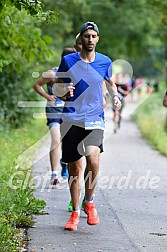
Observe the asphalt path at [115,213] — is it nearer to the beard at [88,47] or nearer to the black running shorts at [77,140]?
the black running shorts at [77,140]

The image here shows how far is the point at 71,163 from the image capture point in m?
7.86

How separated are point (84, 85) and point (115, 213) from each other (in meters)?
1.89

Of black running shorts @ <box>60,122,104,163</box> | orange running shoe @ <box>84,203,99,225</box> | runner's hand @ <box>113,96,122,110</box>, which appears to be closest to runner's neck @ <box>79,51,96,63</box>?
runner's hand @ <box>113,96,122,110</box>

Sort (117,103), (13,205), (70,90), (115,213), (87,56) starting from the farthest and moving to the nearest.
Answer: (115,213)
(117,103)
(87,56)
(70,90)
(13,205)

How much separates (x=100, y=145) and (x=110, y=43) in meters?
36.5

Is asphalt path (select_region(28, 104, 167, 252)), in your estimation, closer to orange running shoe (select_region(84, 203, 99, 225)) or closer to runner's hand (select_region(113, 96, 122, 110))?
orange running shoe (select_region(84, 203, 99, 225))

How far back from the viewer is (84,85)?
302 inches

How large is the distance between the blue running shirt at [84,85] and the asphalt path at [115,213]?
1.19 m

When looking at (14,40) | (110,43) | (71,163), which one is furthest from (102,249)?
(110,43)

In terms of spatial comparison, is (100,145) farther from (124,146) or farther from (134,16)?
(134,16)

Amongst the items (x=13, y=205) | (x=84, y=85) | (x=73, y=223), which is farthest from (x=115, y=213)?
(x=84, y=85)

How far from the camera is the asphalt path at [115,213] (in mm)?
7109

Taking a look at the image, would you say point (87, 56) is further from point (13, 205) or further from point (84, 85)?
point (13, 205)

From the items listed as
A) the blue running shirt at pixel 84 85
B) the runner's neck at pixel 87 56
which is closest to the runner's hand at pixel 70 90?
the blue running shirt at pixel 84 85
